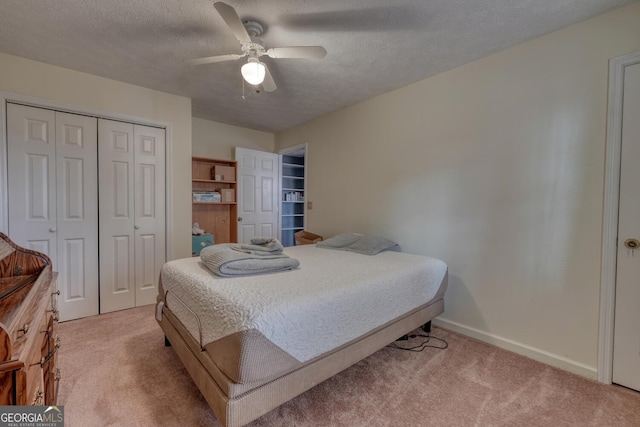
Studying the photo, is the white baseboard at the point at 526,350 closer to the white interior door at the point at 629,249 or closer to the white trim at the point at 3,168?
the white interior door at the point at 629,249

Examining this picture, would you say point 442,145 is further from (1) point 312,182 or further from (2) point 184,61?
(2) point 184,61

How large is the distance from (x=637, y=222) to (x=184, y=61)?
11.4ft

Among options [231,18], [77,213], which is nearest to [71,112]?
[77,213]

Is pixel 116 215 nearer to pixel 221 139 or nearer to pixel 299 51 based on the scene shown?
pixel 221 139

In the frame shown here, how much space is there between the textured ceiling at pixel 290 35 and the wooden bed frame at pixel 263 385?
1910 mm

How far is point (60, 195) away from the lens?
8.26 ft

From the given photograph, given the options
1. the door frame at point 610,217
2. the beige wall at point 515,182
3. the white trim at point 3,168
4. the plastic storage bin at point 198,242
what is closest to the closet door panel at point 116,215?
the white trim at point 3,168

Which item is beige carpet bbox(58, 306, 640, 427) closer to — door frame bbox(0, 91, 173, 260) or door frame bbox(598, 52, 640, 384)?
door frame bbox(598, 52, 640, 384)

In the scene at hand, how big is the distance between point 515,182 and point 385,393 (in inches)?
71.6

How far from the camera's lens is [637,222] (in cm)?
166

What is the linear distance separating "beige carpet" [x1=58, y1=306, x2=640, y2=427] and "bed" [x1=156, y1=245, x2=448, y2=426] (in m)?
0.23

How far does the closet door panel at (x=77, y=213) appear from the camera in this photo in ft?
8.28

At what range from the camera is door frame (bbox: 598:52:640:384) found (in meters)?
1.70

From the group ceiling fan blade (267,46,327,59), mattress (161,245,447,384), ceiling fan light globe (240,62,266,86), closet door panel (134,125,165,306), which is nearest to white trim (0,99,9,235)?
closet door panel (134,125,165,306)
